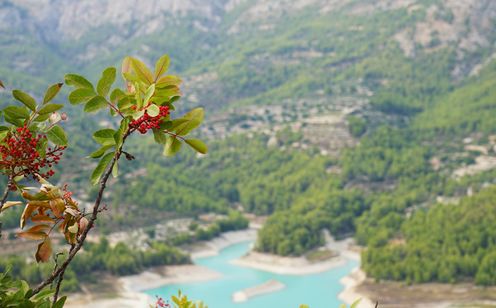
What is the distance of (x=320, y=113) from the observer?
64250 millimetres

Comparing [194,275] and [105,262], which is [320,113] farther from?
[105,262]

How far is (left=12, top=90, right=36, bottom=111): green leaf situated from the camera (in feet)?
7.25

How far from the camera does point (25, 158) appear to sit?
7.20 ft

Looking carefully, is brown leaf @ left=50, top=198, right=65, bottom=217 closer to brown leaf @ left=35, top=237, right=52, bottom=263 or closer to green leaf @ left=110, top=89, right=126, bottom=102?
brown leaf @ left=35, top=237, right=52, bottom=263

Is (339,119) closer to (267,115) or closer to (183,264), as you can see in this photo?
(267,115)

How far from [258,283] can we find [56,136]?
33830mm

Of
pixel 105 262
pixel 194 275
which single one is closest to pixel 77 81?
pixel 105 262

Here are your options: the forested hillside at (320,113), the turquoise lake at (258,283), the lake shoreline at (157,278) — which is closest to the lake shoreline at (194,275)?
the lake shoreline at (157,278)

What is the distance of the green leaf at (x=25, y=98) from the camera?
7.25 feet

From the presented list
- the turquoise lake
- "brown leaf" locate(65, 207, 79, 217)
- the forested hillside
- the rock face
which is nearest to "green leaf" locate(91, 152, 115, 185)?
"brown leaf" locate(65, 207, 79, 217)

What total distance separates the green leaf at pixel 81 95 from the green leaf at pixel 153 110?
0.61 feet

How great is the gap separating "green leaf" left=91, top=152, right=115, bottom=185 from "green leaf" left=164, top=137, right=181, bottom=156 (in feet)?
0.52

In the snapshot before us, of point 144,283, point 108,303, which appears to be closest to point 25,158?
point 108,303

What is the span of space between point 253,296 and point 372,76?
4488 cm
